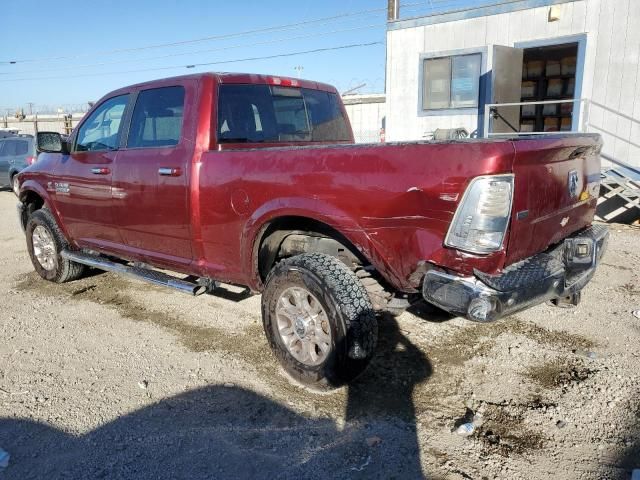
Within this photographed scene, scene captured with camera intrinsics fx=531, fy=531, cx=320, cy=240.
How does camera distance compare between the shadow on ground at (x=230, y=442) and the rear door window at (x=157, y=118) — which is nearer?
the shadow on ground at (x=230, y=442)

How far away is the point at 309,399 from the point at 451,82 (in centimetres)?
978

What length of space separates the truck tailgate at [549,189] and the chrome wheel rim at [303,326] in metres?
1.20

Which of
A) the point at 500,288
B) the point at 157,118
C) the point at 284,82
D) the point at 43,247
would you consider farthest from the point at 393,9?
the point at 500,288

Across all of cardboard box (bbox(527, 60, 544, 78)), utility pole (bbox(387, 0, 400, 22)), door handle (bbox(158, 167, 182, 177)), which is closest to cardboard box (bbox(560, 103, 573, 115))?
cardboard box (bbox(527, 60, 544, 78))

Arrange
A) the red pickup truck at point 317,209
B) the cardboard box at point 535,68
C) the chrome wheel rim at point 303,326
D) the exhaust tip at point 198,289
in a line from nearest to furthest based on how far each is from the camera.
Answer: the red pickup truck at point 317,209
the chrome wheel rim at point 303,326
the exhaust tip at point 198,289
the cardboard box at point 535,68

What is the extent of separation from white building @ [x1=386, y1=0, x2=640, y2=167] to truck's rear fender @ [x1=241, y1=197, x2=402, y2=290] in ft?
24.9

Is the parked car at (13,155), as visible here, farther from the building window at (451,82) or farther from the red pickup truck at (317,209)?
the red pickup truck at (317,209)

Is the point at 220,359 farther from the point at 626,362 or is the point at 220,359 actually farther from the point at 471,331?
the point at 626,362

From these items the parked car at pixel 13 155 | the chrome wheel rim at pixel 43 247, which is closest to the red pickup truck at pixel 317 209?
the chrome wheel rim at pixel 43 247

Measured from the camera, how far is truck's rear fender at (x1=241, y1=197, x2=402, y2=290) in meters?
3.12

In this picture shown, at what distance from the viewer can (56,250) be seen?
5711mm

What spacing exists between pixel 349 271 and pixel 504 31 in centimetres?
938

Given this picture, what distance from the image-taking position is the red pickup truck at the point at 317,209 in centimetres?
277

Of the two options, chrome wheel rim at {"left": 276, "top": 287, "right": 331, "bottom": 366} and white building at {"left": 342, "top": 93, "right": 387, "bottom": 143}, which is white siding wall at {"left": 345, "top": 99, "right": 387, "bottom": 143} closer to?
white building at {"left": 342, "top": 93, "right": 387, "bottom": 143}
